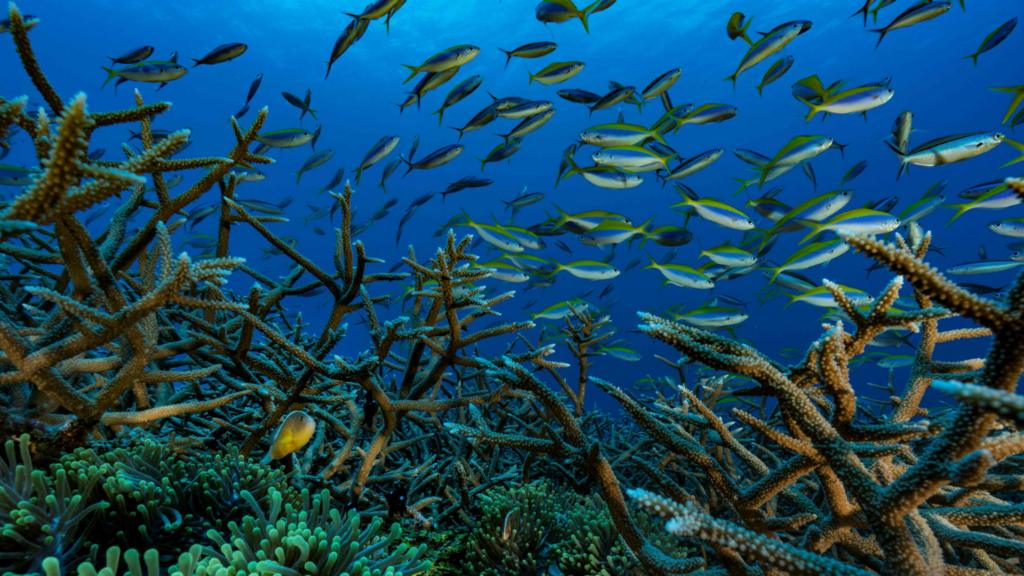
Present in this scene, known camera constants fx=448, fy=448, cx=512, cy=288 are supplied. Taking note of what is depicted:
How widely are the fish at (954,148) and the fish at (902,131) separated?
2.61 feet

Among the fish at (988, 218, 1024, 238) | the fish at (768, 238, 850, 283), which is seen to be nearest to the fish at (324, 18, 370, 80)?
the fish at (768, 238, 850, 283)

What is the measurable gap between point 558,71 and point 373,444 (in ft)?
16.9

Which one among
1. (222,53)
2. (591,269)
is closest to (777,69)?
(591,269)

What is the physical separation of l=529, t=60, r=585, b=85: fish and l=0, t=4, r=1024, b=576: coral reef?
411cm

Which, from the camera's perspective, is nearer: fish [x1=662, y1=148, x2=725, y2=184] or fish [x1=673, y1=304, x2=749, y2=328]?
fish [x1=662, y1=148, x2=725, y2=184]

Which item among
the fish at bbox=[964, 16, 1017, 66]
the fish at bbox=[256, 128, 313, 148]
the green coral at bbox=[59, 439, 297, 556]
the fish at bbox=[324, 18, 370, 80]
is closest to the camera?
the green coral at bbox=[59, 439, 297, 556]

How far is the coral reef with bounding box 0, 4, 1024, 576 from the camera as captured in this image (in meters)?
1.11

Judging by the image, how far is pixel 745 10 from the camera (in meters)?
29.8

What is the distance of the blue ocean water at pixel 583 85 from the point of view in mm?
33656

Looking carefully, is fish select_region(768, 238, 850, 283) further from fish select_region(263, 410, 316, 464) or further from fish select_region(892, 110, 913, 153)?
fish select_region(263, 410, 316, 464)

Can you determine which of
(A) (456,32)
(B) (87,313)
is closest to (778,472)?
(B) (87,313)

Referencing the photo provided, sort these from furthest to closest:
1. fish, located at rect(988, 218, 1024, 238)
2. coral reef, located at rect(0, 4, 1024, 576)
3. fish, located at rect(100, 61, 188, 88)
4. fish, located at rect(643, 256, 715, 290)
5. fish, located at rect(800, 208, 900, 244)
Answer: fish, located at rect(643, 256, 715, 290)
fish, located at rect(100, 61, 188, 88)
fish, located at rect(988, 218, 1024, 238)
fish, located at rect(800, 208, 900, 244)
coral reef, located at rect(0, 4, 1024, 576)

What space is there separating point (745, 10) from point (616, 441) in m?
35.3

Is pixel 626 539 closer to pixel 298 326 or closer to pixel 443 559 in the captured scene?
pixel 443 559
